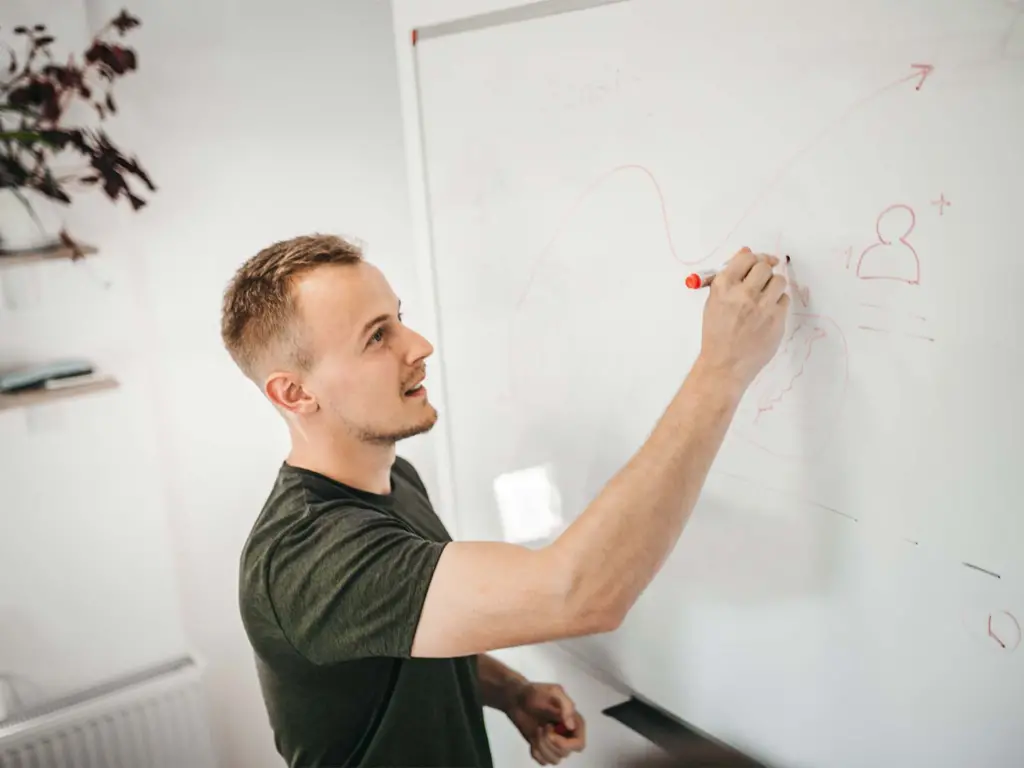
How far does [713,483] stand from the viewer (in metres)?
1.01

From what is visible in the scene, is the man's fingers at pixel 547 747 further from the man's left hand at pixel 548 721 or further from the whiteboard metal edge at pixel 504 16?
the whiteboard metal edge at pixel 504 16

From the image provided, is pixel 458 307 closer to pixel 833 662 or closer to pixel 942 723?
pixel 833 662

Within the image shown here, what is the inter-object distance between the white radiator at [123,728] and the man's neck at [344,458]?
38.6 inches

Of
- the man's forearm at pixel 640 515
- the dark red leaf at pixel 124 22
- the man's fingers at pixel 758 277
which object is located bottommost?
the man's forearm at pixel 640 515

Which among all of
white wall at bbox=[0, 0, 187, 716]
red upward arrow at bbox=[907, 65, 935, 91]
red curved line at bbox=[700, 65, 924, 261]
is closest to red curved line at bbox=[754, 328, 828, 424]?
red curved line at bbox=[700, 65, 924, 261]

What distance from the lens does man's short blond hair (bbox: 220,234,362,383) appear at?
3.31 ft

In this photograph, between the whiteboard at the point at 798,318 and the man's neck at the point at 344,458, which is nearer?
the whiteboard at the point at 798,318

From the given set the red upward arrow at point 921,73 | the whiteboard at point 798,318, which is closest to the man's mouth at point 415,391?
the whiteboard at point 798,318

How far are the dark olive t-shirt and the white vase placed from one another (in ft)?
3.18

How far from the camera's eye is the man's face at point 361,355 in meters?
1.00

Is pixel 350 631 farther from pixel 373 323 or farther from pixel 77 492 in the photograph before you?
pixel 77 492

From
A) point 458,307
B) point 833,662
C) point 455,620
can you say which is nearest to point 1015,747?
point 833,662

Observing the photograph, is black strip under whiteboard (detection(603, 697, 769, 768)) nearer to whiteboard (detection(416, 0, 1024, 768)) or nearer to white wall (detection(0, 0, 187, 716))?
whiteboard (detection(416, 0, 1024, 768))

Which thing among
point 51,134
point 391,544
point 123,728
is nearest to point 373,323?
point 391,544
